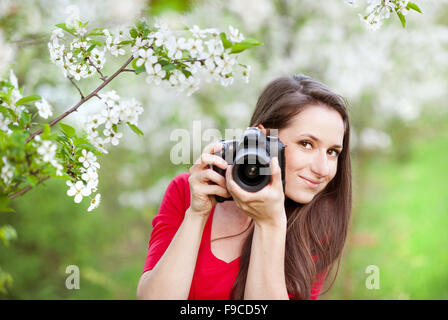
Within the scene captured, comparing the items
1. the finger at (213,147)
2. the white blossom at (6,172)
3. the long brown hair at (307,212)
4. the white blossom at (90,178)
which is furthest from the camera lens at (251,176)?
the white blossom at (6,172)

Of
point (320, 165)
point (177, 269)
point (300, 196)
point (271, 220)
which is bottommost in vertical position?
point (177, 269)

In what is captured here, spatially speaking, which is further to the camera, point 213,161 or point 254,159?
point 213,161

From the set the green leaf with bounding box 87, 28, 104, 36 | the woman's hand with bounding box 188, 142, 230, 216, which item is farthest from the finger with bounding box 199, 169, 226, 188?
the green leaf with bounding box 87, 28, 104, 36

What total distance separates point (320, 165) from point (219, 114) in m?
2.77

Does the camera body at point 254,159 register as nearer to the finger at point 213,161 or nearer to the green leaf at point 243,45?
the finger at point 213,161

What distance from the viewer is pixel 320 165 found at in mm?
1571

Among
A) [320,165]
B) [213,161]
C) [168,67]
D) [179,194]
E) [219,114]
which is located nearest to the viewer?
[168,67]

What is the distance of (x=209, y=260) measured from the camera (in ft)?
5.31

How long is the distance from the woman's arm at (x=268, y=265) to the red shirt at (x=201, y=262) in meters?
0.18

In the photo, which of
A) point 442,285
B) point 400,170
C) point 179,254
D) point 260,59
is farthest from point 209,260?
point 400,170

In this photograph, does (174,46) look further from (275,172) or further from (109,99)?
(275,172)

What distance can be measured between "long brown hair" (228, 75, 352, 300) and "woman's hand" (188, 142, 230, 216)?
0.98ft

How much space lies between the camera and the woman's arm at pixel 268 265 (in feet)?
4.56

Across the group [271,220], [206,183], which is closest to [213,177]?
[206,183]
